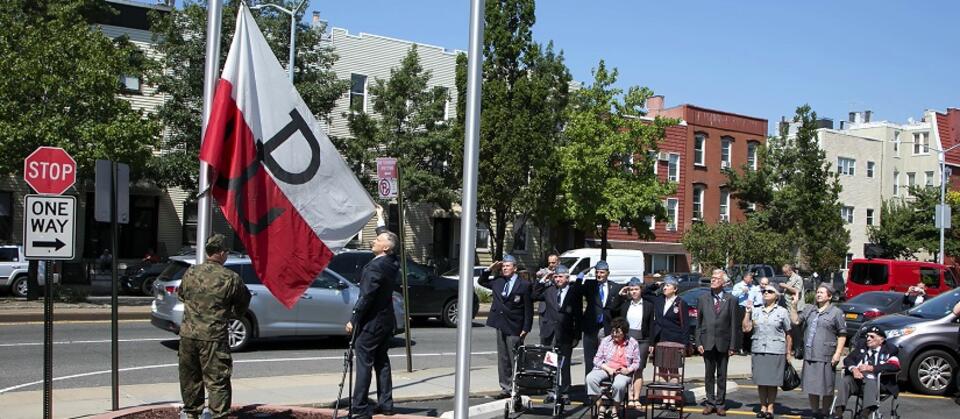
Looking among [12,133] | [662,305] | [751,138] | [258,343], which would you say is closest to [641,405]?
[662,305]

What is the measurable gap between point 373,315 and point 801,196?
A: 41580 millimetres

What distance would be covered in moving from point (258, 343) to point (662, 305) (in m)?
8.04

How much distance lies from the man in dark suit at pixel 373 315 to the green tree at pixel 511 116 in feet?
79.4

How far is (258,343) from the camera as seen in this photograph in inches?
675

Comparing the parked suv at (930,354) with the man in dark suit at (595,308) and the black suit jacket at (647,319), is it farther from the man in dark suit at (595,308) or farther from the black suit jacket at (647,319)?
the man in dark suit at (595,308)

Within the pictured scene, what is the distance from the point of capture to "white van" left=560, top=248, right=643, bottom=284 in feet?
119

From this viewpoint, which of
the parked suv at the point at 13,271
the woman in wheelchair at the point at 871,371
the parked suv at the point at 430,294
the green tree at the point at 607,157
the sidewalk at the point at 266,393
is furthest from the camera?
the green tree at the point at 607,157

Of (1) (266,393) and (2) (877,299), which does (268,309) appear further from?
(2) (877,299)

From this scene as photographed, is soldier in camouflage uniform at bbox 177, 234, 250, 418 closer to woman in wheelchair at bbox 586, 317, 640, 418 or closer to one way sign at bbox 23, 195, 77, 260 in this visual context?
one way sign at bbox 23, 195, 77, 260

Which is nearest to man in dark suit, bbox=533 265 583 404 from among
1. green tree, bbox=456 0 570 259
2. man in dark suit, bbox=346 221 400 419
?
man in dark suit, bbox=346 221 400 419

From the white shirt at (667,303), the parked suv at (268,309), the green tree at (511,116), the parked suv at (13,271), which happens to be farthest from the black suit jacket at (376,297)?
the green tree at (511,116)

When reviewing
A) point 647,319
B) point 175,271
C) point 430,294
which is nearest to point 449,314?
point 430,294

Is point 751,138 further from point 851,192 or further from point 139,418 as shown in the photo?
point 139,418

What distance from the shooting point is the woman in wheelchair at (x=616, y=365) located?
10.5 m
